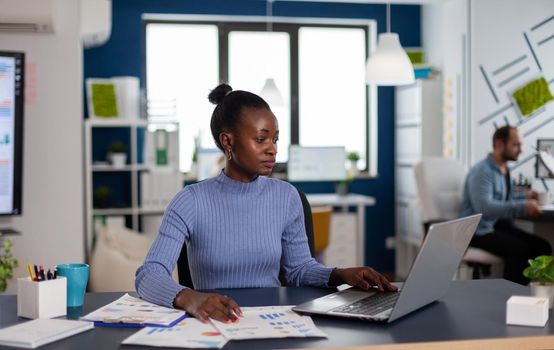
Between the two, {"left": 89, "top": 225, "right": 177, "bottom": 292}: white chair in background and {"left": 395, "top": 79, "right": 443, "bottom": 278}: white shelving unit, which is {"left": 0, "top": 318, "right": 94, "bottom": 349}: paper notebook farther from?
{"left": 395, "top": 79, "right": 443, "bottom": 278}: white shelving unit

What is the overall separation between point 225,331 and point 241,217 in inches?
26.0

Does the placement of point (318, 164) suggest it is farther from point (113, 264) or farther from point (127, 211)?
point (113, 264)

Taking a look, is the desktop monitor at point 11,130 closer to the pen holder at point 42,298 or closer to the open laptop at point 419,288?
the pen holder at point 42,298

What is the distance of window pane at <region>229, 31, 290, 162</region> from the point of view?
722 cm

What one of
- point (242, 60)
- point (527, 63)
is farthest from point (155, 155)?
point (527, 63)

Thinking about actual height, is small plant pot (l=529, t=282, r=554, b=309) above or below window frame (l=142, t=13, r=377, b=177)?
below

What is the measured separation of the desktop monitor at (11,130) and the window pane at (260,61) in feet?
11.8

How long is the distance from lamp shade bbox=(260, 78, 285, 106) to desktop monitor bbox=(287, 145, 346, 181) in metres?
0.94

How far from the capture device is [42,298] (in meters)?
1.70

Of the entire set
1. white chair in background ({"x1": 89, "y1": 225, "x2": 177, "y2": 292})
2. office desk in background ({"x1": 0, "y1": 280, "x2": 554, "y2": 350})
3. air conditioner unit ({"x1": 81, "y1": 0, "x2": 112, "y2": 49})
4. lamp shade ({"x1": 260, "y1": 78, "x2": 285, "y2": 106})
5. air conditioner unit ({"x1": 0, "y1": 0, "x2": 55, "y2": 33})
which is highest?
air conditioner unit ({"x1": 81, "y1": 0, "x2": 112, "y2": 49})

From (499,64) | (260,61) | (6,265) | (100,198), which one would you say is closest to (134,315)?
(6,265)

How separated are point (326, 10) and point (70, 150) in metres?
3.76

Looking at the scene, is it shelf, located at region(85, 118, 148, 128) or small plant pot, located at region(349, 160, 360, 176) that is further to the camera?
small plant pot, located at region(349, 160, 360, 176)

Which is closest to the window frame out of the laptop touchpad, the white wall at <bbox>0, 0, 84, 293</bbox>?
the white wall at <bbox>0, 0, 84, 293</bbox>
